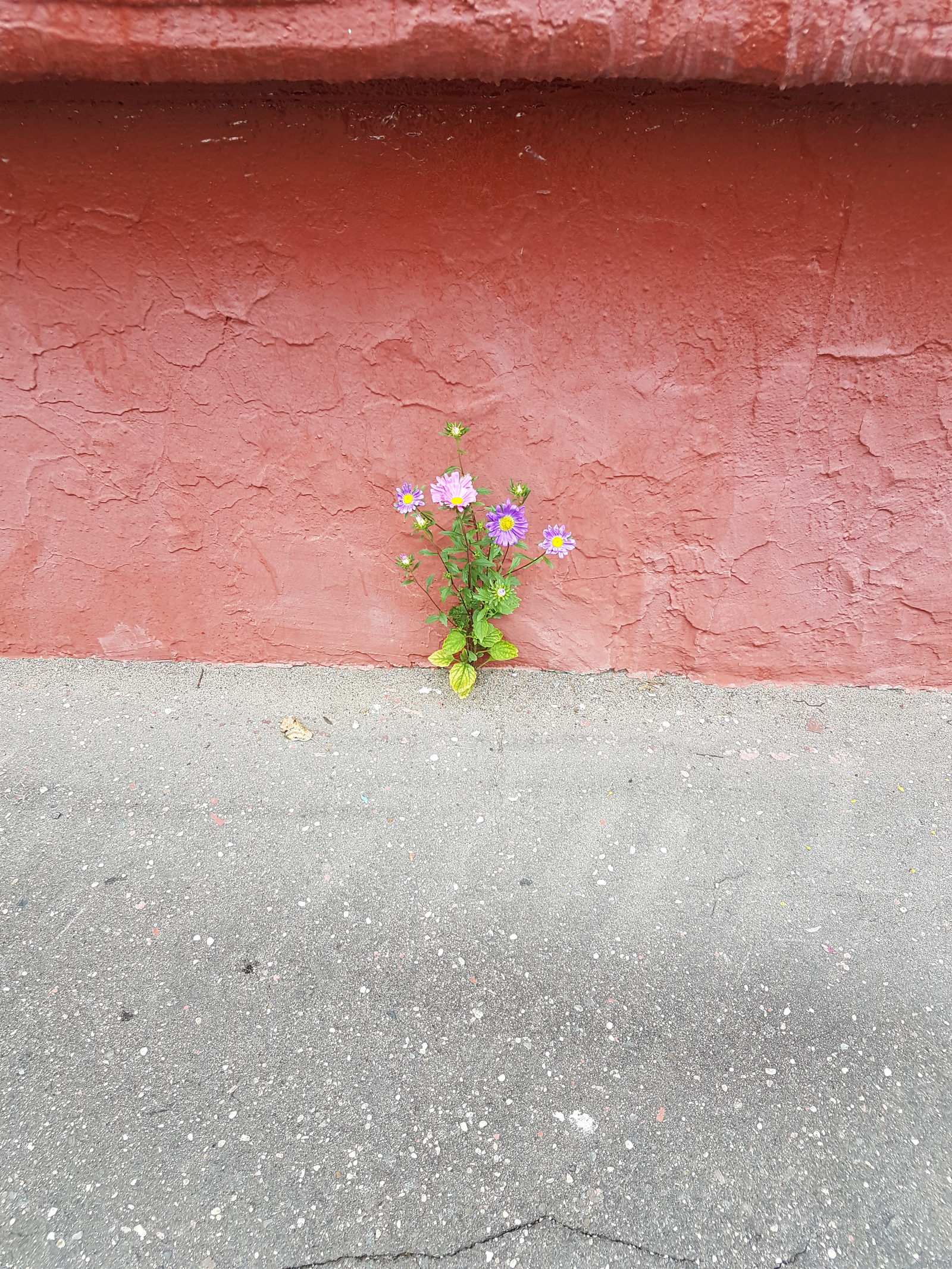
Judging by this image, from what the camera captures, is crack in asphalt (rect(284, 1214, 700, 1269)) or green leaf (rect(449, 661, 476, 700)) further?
green leaf (rect(449, 661, 476, 700))

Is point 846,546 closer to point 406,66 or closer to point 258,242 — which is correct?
point 406,66

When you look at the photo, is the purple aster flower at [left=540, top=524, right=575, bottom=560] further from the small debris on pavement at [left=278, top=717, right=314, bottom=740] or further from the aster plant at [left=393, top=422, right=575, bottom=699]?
the small debris on pavement at [left=278, top=717, right=314, bottom=740]

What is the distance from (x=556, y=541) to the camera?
227 cm

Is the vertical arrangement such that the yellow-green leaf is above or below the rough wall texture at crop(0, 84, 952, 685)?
below

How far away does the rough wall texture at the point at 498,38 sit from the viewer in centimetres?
147

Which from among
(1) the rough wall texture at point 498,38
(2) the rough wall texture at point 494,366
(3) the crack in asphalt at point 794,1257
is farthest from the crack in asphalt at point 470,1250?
(1) the rough wall texture at point 498,38

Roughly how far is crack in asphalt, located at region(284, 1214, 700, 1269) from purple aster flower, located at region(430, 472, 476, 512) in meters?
1.78

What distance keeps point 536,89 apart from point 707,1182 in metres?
2.57

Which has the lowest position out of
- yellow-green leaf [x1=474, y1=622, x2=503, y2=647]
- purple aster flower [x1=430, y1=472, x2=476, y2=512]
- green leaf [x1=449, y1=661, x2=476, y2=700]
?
green leaf [x1=449, y1=661, x2=476, y2=700]

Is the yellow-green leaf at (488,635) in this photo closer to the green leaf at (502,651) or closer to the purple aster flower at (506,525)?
the green leaf at (502,651)

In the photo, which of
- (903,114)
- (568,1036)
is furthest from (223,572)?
(903,114)

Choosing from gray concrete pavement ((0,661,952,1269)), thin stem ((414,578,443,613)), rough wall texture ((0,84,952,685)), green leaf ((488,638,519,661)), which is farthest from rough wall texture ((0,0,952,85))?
gray concrete pavement ((0,661,952,1269))

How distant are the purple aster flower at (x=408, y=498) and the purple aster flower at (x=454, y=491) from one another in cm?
7

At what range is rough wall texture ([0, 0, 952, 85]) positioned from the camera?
1.47 m
